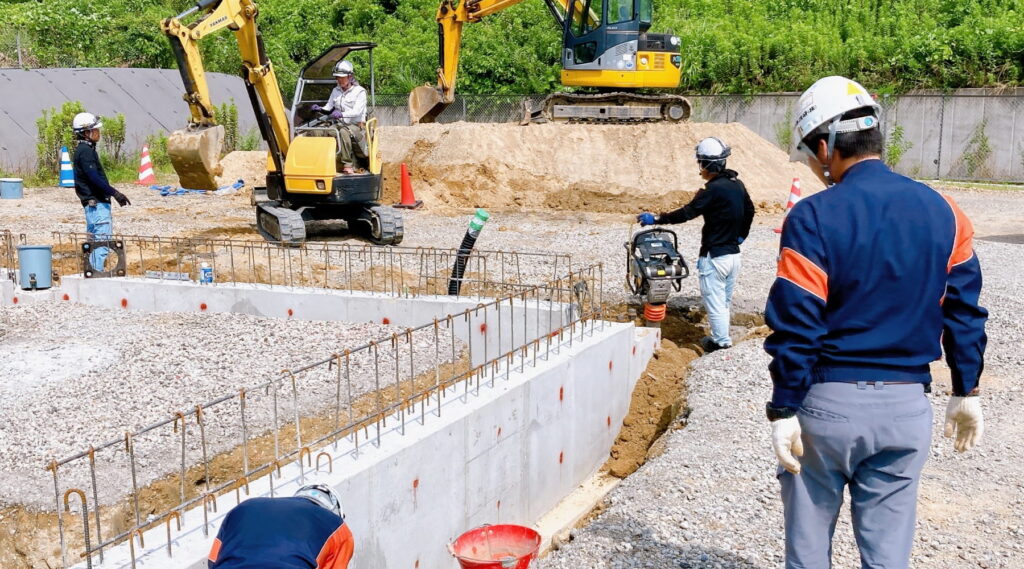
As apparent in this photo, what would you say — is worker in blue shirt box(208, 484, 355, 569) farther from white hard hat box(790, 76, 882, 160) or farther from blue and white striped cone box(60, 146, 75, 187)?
blue and white striped cone box(60, 146, 75, 187)

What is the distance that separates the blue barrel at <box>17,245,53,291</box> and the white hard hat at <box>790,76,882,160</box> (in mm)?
8236

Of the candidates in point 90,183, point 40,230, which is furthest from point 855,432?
point 40,230

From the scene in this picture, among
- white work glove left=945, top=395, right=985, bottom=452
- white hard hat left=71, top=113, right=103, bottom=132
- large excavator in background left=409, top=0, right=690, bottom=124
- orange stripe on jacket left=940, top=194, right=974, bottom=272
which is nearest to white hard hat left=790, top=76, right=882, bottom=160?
orange stripe on jacket left=940, top=194, right=974, bottom=272

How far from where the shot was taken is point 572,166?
Result: 18609 millimetres

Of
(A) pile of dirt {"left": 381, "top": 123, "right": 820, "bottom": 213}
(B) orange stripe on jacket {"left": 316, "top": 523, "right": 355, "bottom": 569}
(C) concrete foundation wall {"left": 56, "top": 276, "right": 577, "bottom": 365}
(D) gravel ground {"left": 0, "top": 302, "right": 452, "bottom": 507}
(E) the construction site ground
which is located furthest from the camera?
(A) pile of dirt {"left": 381, "top": 123, "right": 820, "bottom": 213}

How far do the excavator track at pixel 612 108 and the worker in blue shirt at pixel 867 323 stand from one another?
679 inches

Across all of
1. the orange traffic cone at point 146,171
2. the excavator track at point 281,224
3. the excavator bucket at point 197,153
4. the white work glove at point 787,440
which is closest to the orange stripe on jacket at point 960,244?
the white work glove at point 787,440

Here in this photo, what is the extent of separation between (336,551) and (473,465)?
2217mm

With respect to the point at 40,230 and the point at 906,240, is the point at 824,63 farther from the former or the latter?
the point at 906,240

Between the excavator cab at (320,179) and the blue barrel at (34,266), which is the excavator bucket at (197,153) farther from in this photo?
the blue barrel at (34,266)

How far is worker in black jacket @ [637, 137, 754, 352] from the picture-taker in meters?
7.43

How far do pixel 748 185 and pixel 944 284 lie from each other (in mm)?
15200

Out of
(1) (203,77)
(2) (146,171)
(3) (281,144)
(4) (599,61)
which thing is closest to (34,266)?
(1) (203,77)

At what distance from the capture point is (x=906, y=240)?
9.50 feet
